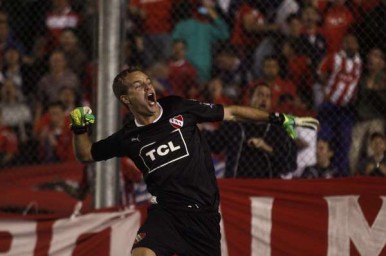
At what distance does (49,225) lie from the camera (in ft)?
24.0

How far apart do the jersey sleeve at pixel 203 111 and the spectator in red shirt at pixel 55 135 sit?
232 cm

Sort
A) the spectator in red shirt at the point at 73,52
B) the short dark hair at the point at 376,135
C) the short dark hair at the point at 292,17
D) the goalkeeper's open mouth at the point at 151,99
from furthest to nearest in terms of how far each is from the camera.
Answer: the spectator in red shirt at the point at 73,52 → the short dark hair at the point at 292,17 → the short dark hair at the point at 376,135 → the goalkeeper's open mouth at the point at 151,99

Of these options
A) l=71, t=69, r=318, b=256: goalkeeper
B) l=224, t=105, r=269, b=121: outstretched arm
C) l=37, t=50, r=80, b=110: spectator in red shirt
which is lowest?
l=71, t=69, r=318, b=256: goalkeeper

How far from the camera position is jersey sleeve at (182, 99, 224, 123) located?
599 cm

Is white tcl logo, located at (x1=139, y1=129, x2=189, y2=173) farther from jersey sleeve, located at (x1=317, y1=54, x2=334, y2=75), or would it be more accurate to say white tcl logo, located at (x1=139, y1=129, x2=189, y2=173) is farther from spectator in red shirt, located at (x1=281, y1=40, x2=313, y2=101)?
jersey sleeve, located at (x1=317, y1=54, x2=334, y2=75)

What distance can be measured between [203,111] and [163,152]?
0.40m

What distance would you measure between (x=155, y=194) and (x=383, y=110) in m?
2.52

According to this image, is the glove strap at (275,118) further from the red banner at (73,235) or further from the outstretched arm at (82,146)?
the red banner at (73,235)

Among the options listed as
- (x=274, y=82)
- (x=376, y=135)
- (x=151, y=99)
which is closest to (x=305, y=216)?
(x=376, y=135)

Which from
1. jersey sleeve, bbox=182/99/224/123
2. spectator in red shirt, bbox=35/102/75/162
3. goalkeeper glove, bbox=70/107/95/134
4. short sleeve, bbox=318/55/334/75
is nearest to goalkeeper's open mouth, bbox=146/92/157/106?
jersey sleeve, bbox=182/99/224/123

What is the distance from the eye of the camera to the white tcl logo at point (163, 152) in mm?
5812

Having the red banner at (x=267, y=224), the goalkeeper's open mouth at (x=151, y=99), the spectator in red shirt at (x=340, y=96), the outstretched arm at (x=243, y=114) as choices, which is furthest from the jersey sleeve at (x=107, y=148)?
the spectator in red shirt at (x=340, y=96)

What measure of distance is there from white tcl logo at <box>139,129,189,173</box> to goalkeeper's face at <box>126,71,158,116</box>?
0.20 metres

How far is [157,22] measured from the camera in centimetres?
880
